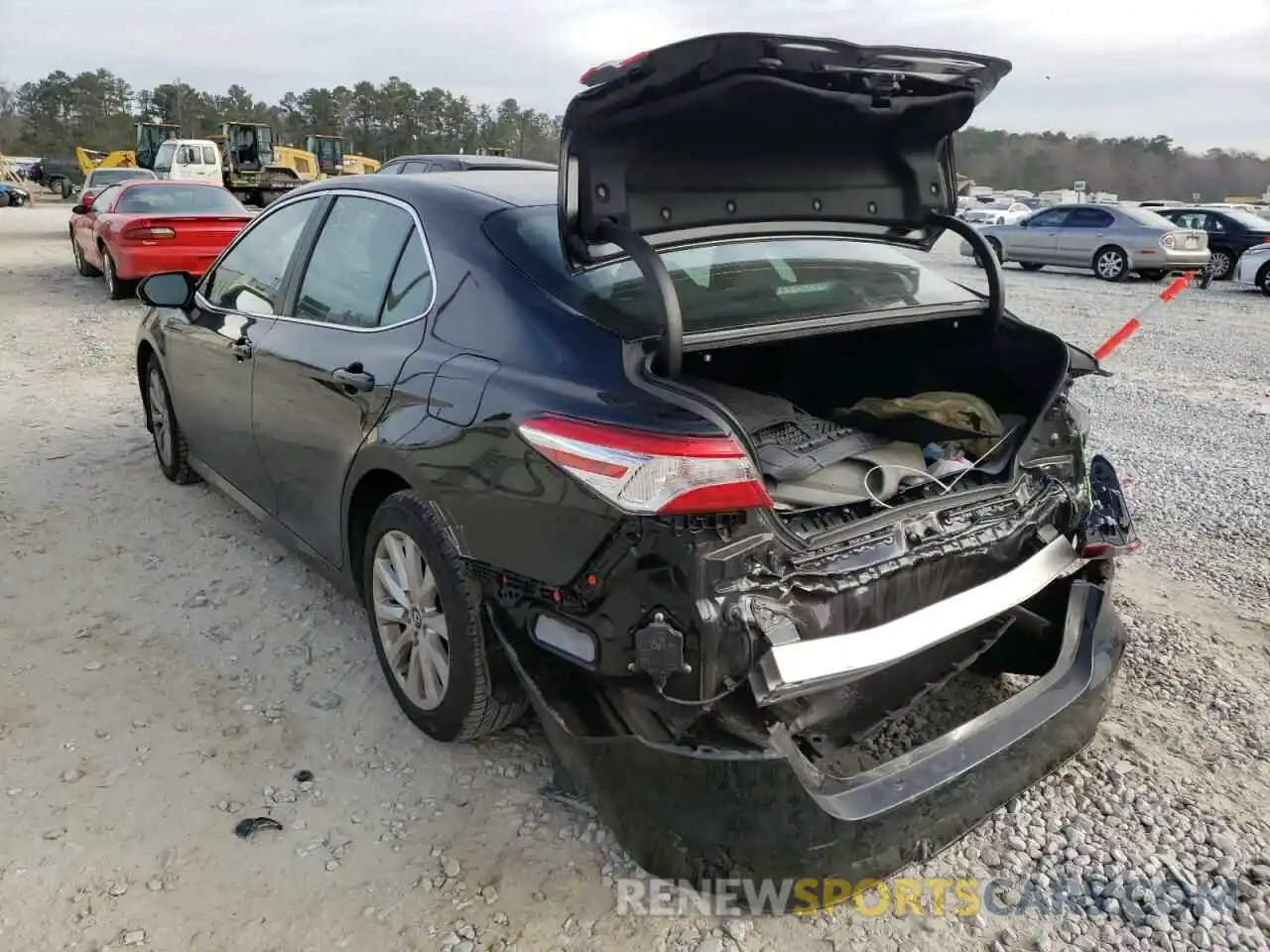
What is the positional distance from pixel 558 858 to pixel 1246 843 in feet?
6.00

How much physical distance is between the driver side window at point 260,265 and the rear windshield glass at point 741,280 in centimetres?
131

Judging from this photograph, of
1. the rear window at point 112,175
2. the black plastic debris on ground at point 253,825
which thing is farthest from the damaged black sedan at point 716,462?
the rear window at point 112,175

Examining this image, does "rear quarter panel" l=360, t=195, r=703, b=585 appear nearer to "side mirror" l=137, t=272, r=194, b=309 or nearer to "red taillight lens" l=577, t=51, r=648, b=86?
"red taillight lens" l=577, t=51, r=648, b=86

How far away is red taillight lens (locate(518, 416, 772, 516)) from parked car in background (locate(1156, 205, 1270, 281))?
19431 mm

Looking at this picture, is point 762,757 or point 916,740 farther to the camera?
point 916,740

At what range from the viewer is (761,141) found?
2713mm

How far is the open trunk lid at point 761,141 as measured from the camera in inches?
89.7

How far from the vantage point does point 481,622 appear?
247 cm

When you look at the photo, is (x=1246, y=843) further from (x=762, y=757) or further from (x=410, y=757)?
(x=410, y=757)

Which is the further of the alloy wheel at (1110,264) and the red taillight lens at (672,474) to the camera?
the alloy wheel at (1110,264)

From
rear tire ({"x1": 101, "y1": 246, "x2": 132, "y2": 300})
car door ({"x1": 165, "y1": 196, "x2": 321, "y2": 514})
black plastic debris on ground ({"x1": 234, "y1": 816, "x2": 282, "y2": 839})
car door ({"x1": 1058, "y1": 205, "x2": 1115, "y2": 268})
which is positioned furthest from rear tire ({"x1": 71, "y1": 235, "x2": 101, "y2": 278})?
car door ({"x1": 1058, "y1": 205, "x2": 1115, "y2": 268})

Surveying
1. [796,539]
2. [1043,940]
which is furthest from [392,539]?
[1043,940]

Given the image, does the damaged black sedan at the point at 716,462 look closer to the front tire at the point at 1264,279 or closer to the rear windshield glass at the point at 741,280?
the rear windshield glass at the point at 741,280

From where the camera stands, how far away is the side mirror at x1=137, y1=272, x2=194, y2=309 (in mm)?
4336
